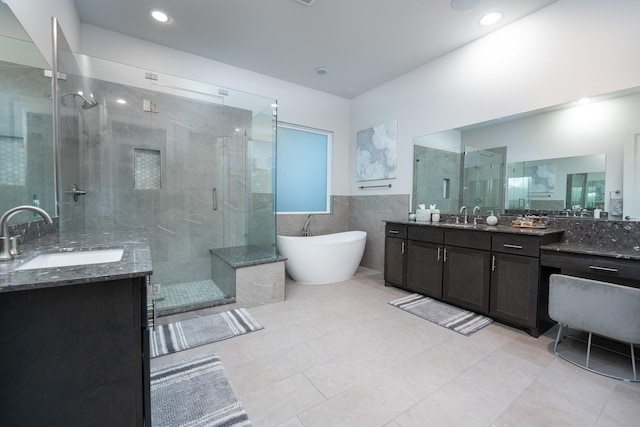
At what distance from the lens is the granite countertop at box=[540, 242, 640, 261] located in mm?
1768

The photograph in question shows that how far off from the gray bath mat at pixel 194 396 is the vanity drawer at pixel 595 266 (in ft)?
7.85

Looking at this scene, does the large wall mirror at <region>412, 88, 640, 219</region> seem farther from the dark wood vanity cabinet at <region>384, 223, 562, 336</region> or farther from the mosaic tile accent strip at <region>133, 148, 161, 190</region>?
the mosaic tile accent strip at <region>133, 148, 161, 190</region>

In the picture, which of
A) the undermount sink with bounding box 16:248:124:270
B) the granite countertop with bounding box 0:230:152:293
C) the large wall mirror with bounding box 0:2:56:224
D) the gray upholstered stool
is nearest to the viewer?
the granite countertop with bounding box 0:230:152:293

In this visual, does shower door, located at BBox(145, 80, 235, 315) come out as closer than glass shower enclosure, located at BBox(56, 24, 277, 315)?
No

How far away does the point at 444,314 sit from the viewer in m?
2.62

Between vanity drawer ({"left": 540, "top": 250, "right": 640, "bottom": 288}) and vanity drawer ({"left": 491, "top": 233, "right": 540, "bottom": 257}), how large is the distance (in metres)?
0.07

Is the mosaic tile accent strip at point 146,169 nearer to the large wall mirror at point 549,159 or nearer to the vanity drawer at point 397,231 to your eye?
the vanity drawer at point 397,231

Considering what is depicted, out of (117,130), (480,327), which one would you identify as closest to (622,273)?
(480,327)

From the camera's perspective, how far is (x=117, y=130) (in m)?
3.06

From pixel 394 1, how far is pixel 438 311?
2.90m

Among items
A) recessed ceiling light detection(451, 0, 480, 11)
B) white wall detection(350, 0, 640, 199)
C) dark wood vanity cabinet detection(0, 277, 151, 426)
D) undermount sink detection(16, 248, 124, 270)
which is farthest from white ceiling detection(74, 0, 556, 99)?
dark wood vanity cabinet detection(0, 277, 151, 426)

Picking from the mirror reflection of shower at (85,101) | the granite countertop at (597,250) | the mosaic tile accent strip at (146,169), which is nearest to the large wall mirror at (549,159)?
the granite countertop at (597,250)

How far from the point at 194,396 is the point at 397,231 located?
102 inches

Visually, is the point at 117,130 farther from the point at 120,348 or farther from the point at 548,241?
the point at 548,241
